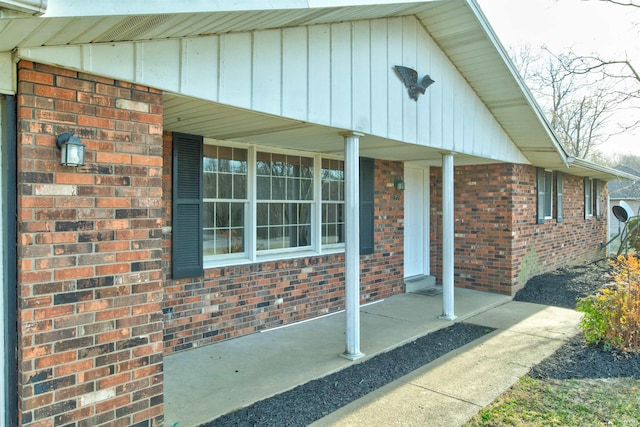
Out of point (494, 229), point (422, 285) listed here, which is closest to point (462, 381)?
point (422, 285)

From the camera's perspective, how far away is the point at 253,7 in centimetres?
310

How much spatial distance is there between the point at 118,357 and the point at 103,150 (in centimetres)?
139

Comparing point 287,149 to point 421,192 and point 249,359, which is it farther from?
point 421,192

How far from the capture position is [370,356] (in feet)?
16.8

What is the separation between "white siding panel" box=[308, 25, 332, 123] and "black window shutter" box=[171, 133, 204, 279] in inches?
64.0

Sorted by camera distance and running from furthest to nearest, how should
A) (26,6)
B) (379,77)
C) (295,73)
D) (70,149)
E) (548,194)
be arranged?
1. (548,194)
2. (379,77)
3. (295,73)
4. (70,149)
5. (26,6)

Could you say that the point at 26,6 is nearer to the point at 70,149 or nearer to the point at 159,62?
the point at 70,149

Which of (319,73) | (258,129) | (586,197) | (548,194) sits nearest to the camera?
(319,73)

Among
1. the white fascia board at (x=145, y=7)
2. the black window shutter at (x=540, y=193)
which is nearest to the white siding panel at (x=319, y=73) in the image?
the white fascia board at (x=145, y=7)

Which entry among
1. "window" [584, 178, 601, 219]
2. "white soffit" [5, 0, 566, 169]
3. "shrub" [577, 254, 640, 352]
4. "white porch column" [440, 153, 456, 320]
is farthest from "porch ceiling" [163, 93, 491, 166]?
"window" [584, 178, 601, 219]

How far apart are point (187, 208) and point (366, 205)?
335 centimetres

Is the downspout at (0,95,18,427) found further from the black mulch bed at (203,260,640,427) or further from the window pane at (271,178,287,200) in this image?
the window pane at (271,178,287,200)

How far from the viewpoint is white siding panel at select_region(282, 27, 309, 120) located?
4.05m

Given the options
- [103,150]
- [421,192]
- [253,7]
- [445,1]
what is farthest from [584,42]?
[103,150]
